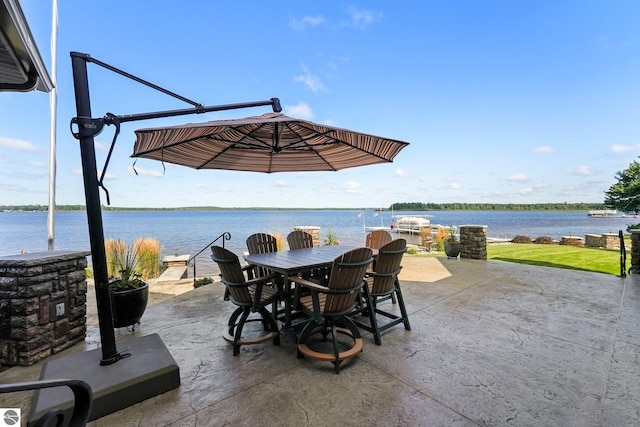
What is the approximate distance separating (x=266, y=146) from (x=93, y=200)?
6.33 feet

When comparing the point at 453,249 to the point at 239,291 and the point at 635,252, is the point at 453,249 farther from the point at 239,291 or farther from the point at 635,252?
the point at 239,291

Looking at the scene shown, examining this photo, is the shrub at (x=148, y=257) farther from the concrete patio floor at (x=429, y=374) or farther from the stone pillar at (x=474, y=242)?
the stone pillar at (x=474, y=242)

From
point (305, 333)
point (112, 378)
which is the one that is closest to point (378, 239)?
point (305, 333)

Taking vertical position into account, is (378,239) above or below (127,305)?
above

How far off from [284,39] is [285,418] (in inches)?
387

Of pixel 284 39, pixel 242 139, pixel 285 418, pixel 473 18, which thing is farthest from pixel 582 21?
pixel 285 418

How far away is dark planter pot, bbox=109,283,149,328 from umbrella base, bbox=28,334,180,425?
2.58 ft

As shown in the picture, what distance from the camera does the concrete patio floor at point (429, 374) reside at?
177 cm

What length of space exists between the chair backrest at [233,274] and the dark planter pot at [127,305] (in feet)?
3.89

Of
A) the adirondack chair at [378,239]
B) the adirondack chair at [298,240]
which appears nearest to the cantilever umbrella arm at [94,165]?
the adirondack chair at [298,240]

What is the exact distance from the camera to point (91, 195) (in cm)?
201

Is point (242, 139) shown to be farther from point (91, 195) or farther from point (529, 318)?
point (529, 318)

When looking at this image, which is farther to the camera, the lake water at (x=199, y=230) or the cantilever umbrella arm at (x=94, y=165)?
the lake water at (x=199, y=230)

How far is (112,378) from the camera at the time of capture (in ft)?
6.30
